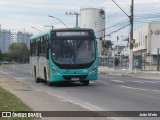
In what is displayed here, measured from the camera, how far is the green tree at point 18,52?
180625 millimetres

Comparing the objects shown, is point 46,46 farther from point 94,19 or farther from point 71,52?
point 94,19

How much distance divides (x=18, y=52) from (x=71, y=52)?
525ft

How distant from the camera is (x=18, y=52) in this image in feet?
602

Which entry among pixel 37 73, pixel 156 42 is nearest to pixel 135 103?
pixel 37 73

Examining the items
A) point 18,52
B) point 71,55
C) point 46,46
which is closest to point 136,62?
point 46,46

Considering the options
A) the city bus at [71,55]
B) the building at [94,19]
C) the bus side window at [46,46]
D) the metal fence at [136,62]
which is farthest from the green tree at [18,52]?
the city bus at [71,55]

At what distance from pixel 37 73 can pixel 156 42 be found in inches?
2995

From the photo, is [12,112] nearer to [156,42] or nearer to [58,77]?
[58,77]

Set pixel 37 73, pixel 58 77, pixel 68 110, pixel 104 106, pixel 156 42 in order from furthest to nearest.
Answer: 1. pixel 156 42
2. pixel 37 73
3. pixel 58 77
4. pixel 104 106
5. pixel 68 110

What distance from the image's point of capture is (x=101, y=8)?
313 ft

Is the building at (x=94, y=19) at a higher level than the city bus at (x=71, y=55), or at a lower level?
higher

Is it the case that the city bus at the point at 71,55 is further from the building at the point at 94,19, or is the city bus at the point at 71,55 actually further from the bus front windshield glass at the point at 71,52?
the building at the point at 94,19

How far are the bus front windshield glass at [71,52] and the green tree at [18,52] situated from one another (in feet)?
511

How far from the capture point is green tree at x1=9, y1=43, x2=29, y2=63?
181 meters
